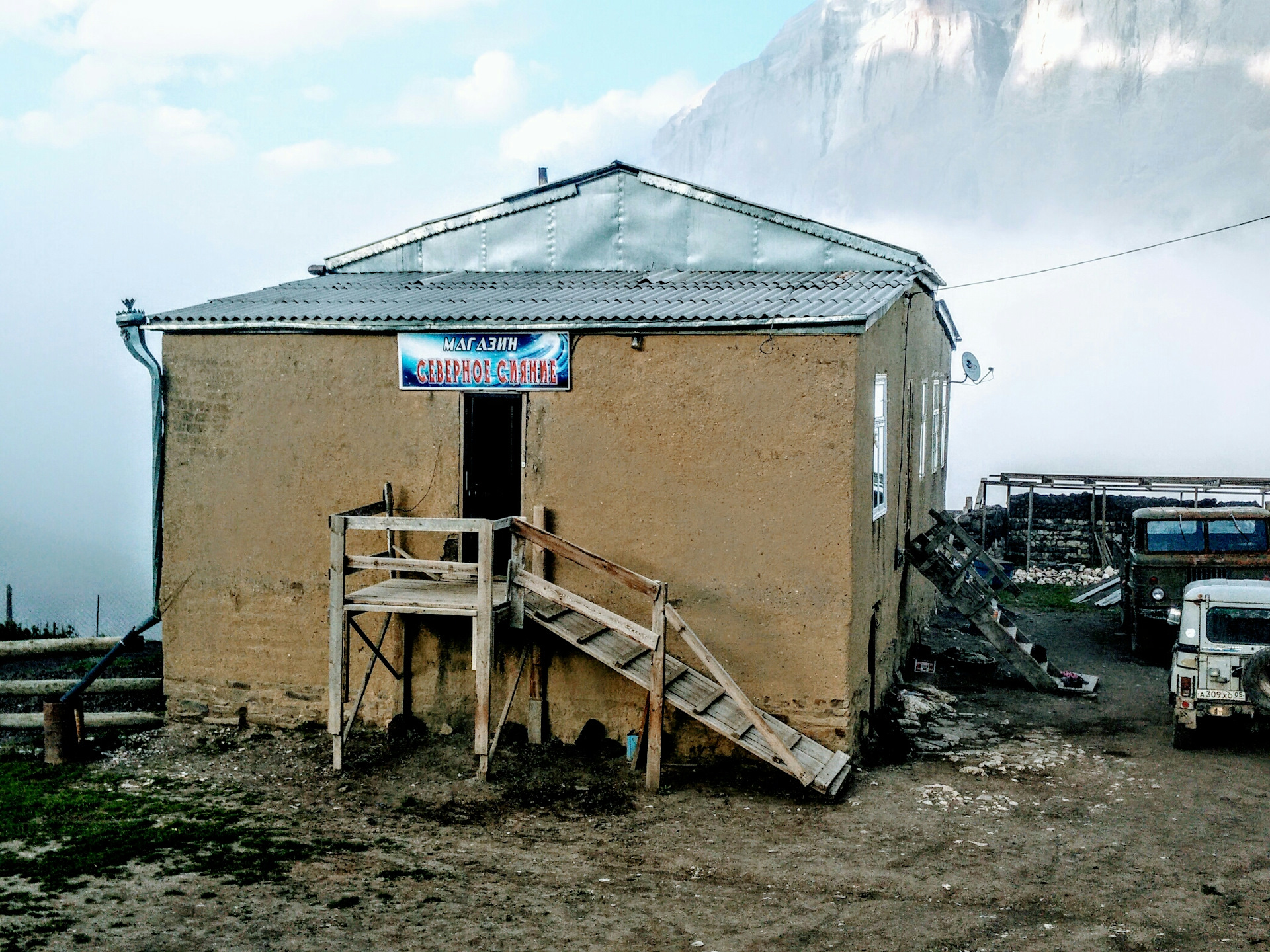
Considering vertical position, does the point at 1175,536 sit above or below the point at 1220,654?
above

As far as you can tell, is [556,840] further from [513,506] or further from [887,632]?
[887,632]

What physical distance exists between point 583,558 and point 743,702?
2.00 metres

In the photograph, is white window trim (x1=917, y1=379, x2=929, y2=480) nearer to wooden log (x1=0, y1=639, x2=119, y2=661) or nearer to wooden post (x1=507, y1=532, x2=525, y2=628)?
wooden post (x1=507, y1=532, x2=525, y2=628)

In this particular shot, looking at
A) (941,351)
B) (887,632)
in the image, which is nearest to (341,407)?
(887,632)

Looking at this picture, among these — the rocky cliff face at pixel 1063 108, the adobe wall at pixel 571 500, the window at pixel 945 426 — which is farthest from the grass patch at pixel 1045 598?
the rocky cliff face at pixel 1063 108

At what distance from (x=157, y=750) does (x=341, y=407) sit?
13.8ft

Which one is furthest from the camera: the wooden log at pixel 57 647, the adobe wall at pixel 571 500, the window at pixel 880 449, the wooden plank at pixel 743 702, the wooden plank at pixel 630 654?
the wooden log at pixel 57 647

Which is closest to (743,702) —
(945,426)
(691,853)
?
(691,853)

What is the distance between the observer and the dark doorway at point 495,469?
12.4 m

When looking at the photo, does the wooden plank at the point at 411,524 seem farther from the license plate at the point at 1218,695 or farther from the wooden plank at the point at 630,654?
the license plate at the point at 1218,695

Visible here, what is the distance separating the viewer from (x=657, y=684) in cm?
1021

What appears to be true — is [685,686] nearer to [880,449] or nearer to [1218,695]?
[880,449]

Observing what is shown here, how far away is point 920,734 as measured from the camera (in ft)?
41.0

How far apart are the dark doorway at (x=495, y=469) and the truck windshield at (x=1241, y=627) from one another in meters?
7.54
